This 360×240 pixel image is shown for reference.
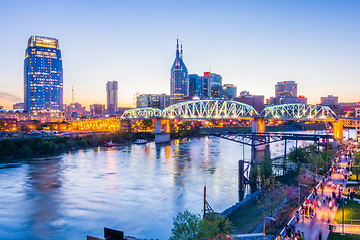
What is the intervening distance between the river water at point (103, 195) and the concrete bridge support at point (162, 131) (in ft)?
136

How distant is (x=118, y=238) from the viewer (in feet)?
47.0

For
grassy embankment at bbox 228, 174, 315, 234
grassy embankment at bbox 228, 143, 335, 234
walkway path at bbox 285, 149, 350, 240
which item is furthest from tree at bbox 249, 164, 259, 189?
walkway path at bbox 285, 149, 350, 240

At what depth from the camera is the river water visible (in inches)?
898

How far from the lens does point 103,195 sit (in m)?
31.4

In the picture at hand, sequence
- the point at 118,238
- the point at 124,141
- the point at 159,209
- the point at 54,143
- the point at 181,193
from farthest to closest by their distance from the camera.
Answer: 1. the point at 124,141
2. the point at 54,143
3. the point at 181,193
4. the point at 159,209
5. the point at 118,238

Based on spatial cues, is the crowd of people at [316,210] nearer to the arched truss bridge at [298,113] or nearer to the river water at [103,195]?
the river water at [103,195]

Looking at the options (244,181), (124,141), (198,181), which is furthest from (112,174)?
(124,141)

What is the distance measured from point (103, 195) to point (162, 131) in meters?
71.7

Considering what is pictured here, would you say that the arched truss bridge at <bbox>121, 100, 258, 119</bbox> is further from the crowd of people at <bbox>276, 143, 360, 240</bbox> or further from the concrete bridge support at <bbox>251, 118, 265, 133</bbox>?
the crowd of people at <bbox>276, 143, 360, 240</bbox>

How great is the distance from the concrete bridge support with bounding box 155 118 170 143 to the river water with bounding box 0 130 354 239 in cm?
4139

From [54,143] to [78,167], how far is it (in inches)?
914

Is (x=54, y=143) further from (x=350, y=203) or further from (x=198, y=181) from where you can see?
(x=350, y=203)

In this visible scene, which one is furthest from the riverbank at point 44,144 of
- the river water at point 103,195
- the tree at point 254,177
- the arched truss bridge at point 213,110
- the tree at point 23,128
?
the tree at point 254,177

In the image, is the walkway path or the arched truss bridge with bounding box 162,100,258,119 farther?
the arched truss bridge with bounding box 162,100,258,119
